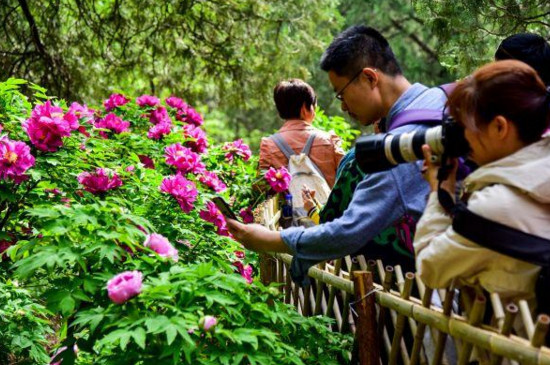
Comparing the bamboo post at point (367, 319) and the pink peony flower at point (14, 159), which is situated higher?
the pink peony flower at point (14, 159)

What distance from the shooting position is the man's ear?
104 inches

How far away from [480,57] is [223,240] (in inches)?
105

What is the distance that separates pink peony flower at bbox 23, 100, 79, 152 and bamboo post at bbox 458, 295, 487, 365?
1.76 meters

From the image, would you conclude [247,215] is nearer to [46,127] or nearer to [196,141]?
[196,141]

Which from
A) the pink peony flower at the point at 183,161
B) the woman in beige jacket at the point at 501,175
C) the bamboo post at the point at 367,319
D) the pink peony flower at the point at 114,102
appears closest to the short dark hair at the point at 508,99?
the woman in beige jacket at the point at 501,175

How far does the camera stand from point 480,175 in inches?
73.8

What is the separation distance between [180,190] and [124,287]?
1.08 metres

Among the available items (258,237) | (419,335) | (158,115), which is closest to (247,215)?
(158,115)

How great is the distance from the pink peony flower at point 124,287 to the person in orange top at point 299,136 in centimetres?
257

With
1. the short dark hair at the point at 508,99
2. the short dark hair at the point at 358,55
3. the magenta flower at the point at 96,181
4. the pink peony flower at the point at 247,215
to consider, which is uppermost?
the short dark hair at the point at 358,55

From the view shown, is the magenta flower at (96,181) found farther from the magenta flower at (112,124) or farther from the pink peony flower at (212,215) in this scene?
the magenta flower at (112,124)

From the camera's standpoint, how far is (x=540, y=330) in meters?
1.65

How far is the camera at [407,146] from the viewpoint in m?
1.94

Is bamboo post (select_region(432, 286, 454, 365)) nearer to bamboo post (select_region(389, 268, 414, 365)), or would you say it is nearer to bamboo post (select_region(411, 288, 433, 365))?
bamboo post (select_region(411, 288, 433, 365))
